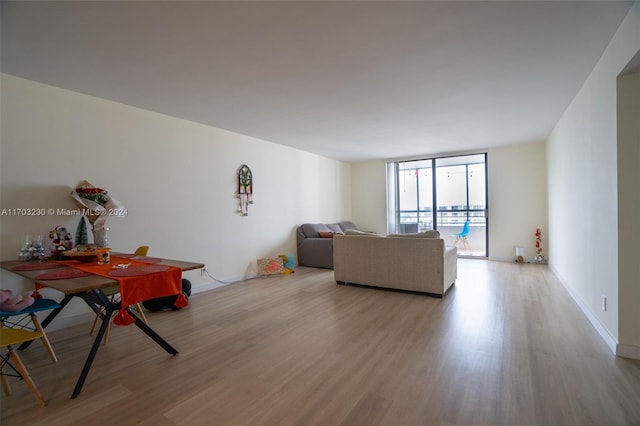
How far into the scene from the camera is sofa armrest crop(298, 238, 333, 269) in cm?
578

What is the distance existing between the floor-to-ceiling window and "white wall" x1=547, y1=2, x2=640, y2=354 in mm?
2804

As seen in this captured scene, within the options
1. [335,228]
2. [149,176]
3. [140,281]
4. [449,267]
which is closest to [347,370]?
[140,281]

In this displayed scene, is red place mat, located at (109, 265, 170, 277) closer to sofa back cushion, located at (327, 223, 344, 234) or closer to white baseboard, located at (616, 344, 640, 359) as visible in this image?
white baseboard, located at (616, 344, 640, 359)

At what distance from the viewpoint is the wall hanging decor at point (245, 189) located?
488 cm

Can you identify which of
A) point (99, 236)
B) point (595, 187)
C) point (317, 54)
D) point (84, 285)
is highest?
point (317, 54)

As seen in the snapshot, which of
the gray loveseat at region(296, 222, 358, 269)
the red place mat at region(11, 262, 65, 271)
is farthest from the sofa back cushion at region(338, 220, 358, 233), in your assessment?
the red place mat at region(11, 262, 65, 271)

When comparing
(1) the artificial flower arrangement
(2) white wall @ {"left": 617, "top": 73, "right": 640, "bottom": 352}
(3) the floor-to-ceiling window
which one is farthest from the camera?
(3) the floor-to-ceiling window

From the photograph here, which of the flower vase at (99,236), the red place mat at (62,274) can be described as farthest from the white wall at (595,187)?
the flower vase at (99,236)

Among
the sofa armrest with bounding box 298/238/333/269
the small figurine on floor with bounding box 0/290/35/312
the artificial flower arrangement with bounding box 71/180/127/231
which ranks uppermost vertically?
the artificial flower arrangement with bounding box 71/180/127/231

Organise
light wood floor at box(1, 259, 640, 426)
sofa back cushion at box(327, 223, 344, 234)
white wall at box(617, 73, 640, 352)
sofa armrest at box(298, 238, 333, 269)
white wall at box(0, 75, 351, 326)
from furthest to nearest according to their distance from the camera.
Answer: sofa back cushion at box(327, 223, 344, 234), sofa armrest at box(298, 238, 333, 269), white wall at box(0, 75, 351, 326), white wall at box(617, 73, 640, 352), light wood floor at box(1, 259, 640, 426)

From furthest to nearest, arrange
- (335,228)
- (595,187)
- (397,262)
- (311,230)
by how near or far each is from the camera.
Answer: (335,228) < (311,230) < (397,262) < (595,187)

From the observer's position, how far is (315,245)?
233 inches

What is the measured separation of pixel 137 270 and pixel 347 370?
63.7 inches

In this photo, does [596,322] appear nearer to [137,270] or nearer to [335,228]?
[137,270]
